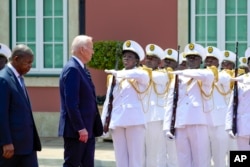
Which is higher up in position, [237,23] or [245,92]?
[237,23]

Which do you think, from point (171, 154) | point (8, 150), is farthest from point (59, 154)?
point (8, 150)

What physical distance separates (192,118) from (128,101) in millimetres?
876

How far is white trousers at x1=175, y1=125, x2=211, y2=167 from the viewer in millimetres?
10562

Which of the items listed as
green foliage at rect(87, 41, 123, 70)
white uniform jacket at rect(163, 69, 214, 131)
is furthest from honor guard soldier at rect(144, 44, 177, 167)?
green foliage at rect(87, 41, 123, 70)

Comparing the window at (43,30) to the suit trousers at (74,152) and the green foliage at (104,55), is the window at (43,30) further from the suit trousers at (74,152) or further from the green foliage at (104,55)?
the suit trousers at (74,152)

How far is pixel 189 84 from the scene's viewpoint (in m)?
10.6

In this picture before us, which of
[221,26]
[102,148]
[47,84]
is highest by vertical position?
[221,26]

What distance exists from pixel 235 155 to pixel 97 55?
25.1 ft

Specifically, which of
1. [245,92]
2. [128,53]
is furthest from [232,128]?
[128,53]

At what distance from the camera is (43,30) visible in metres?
16.8

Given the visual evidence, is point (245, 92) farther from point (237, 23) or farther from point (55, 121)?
point (55, 121)

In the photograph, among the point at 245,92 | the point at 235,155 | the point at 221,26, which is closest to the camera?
the point at 235,155

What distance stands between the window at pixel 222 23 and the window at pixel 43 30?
2678 mm

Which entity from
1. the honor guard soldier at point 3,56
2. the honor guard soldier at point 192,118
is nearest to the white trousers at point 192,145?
the honor guard soldier at point 192,118
